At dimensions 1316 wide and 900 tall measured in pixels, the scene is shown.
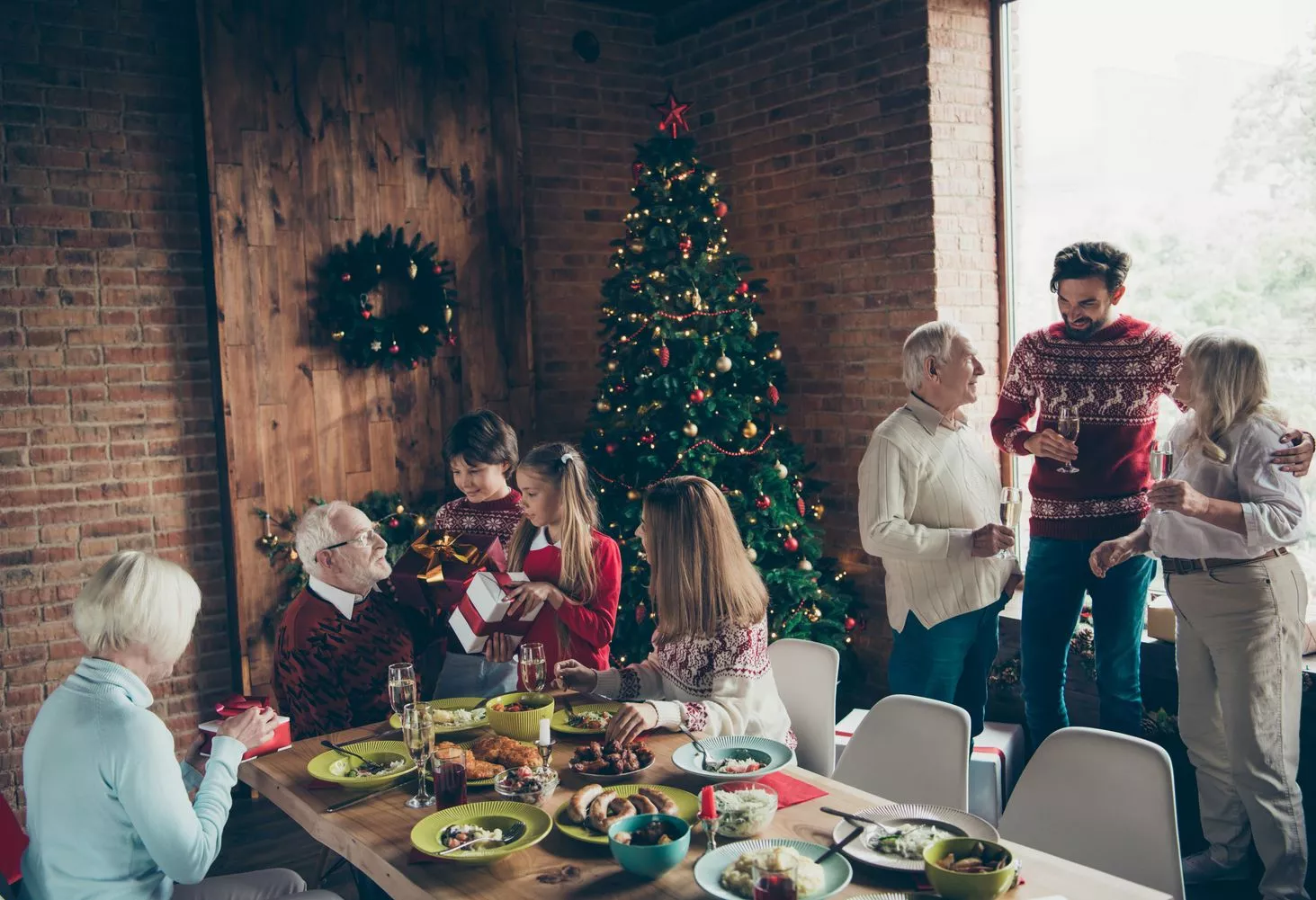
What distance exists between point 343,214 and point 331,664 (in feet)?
8.71

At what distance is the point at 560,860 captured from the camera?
2131mm

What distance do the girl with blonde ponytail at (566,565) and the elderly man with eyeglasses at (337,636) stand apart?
1.28ft

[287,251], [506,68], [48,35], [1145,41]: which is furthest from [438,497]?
[1145,41]

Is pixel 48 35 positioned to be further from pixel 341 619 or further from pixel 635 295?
pixel 341 619

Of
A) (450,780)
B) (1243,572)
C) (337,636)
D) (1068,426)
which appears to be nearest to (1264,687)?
(1243,572)

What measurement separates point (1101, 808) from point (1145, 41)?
3.39 meters

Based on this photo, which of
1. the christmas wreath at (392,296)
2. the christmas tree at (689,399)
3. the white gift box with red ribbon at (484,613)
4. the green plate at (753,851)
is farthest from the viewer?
the christmas wreath at (392,296)

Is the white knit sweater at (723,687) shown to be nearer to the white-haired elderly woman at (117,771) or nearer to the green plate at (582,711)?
the green plate at (582,711)

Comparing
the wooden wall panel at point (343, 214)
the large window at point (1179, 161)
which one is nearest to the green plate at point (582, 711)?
the wooden wall panel at point (343, 214)

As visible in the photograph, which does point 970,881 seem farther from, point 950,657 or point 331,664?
point 331,664

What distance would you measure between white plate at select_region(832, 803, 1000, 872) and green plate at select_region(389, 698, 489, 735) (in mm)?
973

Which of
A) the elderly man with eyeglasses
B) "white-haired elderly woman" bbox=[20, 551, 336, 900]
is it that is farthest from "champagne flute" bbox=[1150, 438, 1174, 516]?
"white-haired elderly woman" bbox=[20, 551, 336, 900]

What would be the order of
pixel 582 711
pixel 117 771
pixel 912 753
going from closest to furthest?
pixel 117 771 < pixel 912 753 < pixel 582 711

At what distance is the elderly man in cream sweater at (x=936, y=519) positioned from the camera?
11.8ft
